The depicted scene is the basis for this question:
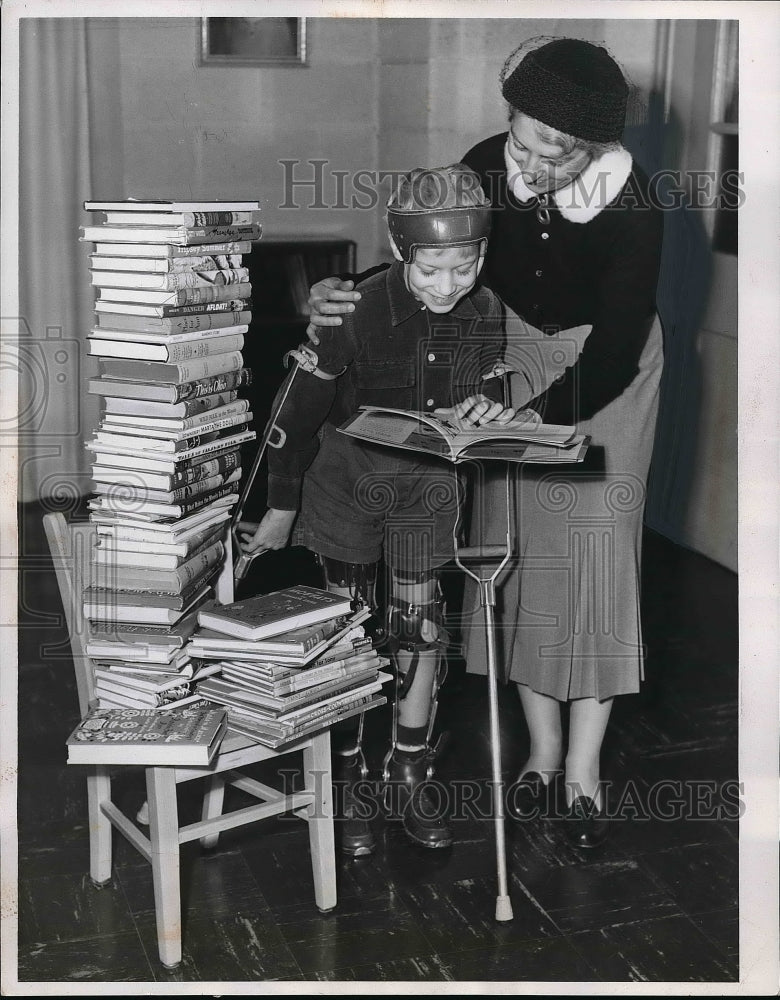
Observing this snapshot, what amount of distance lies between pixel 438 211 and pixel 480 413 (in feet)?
1.55

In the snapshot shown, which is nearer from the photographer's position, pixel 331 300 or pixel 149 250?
pixel 149 250

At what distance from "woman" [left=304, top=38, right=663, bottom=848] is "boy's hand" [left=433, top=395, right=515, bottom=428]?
1.01ft

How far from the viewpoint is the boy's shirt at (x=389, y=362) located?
3021 mm

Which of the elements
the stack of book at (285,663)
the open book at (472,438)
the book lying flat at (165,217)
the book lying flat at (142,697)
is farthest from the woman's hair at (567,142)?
the book lying flat at (142,697)

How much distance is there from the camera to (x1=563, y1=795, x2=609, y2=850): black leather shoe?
329cm

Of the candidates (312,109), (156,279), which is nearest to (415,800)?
(156,279)

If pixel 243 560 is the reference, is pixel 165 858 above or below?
below

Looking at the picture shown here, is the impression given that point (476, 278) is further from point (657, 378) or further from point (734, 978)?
point (734, 978)

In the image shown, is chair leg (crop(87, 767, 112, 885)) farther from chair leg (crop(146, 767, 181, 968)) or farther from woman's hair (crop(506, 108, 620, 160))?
woman's hair (crop(506, 108, 620, 160))

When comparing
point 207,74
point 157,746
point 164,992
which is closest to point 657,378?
point 207,74

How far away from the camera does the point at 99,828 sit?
10.1 feet

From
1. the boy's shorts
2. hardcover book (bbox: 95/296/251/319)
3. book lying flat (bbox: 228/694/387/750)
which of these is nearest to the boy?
the boy's shorts

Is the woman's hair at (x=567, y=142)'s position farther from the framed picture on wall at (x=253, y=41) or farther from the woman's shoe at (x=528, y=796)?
the woman's shoe at (x=528, y=796)

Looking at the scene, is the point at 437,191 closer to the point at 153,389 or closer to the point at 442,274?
the point at 442,274
